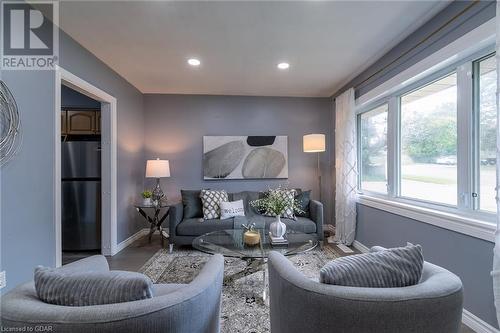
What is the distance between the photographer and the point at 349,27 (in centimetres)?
239

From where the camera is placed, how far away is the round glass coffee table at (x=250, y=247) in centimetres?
222

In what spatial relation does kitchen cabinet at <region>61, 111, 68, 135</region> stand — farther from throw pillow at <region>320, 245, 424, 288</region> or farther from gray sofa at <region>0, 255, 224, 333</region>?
throw pillow at <region>320, 245, 424, 288</region>

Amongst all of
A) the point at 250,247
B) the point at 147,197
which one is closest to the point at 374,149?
the point at 250,247

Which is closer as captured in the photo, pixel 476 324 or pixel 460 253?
pixel 476 324

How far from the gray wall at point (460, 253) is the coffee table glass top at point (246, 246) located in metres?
1.03

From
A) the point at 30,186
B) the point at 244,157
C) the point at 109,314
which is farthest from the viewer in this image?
the point at 244,157

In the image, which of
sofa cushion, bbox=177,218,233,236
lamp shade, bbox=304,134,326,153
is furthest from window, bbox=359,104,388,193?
sofa cushion, bbox=177,218,233,236

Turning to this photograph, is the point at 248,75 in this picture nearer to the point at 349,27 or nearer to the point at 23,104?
the point at 349,27

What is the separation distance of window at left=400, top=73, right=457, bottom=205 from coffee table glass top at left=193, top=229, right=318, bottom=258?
4.41ft

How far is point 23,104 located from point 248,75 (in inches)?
102

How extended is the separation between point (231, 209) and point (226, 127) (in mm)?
1636

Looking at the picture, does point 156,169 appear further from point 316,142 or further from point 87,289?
point 87,289

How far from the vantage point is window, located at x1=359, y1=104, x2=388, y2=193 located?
11.0ft
